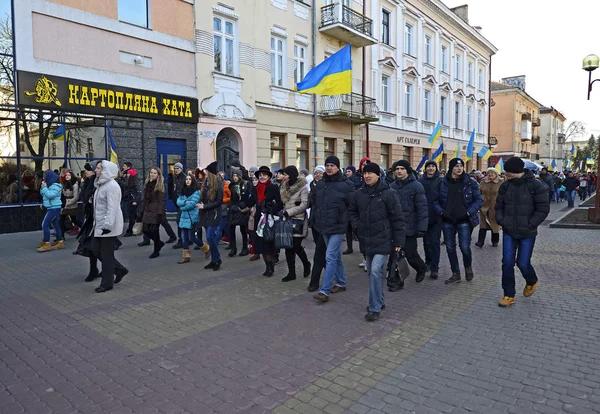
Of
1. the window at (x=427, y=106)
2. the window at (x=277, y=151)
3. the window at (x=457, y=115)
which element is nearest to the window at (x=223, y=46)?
the window at (x=277, y=151)

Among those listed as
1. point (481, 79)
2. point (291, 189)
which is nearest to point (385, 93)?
point (481, 79)

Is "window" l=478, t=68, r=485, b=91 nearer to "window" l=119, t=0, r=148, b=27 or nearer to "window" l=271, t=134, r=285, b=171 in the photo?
"window" l=271, t=134, r=285, b=171

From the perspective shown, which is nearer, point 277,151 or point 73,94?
point 73,94

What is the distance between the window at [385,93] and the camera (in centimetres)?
2536

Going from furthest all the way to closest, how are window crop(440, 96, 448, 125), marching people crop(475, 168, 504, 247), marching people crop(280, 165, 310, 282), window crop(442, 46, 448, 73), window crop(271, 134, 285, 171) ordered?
window crop(440, 96, 448, 125), window crop(442, 46, 448, 73), window crop(271, 134, 285, 171), marching people crop(475, 168, 504, 247), marching people crop(280, 165, 310, 282)

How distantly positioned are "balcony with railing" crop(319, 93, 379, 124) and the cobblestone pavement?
14880 millimetres

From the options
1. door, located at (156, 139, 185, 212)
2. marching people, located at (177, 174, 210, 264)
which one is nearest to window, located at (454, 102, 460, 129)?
door, located at (156, 139, 185, 212)

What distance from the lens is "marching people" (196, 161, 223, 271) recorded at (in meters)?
7.60

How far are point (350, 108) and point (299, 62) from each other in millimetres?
3609

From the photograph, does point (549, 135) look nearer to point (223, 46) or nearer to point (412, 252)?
point (223, 46)

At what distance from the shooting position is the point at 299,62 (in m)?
19.8

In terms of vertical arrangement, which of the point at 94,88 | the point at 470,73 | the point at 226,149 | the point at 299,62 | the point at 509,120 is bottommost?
the point at 226,149

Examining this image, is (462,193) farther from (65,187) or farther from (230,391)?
(65,187)

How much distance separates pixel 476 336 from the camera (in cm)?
451
